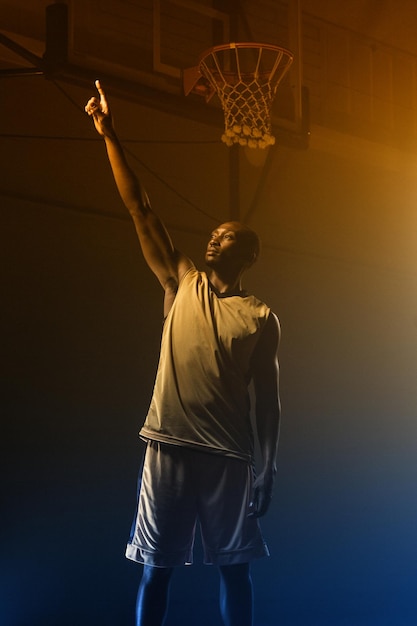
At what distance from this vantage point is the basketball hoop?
340 centimetres

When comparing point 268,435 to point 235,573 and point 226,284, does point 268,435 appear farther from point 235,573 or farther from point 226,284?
point 226,284

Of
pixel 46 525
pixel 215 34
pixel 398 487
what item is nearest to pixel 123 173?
pixel 215 34

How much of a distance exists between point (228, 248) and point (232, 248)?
0.02 metres

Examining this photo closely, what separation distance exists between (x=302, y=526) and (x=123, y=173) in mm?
2031

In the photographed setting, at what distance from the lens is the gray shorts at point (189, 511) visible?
Answer: 2.97 meters

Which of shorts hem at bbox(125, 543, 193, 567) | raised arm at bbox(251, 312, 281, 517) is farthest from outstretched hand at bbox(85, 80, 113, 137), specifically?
shorts hem at bbox(125, 543, 193, 567)

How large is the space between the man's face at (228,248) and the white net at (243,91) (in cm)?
46

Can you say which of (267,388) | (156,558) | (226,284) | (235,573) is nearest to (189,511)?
(156,558)

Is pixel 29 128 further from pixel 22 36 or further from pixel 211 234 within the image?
pixel 211 234

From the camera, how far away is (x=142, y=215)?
10.9 ft

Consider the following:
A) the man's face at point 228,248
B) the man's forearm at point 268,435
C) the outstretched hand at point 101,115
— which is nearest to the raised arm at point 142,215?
the outstretched hand at point 101,115

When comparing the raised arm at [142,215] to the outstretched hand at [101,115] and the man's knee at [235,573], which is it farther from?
the man's knee at [235,573]

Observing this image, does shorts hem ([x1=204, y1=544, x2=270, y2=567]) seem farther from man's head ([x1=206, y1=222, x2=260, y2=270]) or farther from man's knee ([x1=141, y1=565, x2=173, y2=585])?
man's head ([x1=206, y1=222, x2=260, y2=270])

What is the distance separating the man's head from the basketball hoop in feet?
1.46
